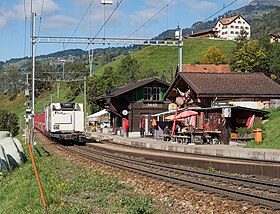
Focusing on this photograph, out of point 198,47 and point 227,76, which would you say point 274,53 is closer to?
point 198,47

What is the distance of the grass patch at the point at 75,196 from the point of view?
10.4 meters

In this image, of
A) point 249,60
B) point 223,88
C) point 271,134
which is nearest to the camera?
point 271,134

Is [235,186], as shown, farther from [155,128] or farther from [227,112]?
[155,128]

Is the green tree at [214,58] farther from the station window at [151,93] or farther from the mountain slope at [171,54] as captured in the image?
the station window at [151,93]

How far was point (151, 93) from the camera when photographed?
173 feet

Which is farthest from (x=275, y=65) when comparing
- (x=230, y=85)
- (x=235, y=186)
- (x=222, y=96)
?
(x=235, y=186)

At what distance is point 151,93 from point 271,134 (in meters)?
24.6

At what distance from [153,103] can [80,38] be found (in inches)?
560

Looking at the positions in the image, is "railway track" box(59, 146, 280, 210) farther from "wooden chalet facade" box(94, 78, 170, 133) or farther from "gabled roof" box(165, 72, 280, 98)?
"wooden chalet facade" box(94, 78, 170, 133)

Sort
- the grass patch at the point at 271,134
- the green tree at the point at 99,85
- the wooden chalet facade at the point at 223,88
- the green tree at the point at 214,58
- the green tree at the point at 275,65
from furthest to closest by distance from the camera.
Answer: the green tree at the point at 214,58
the green tree at the point at 275,65
the green tree at the point at 99,85
the wooden chalet facade at the point at 223,88
the grass patch at the point at 271,134

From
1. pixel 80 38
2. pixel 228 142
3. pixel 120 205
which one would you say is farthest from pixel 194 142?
pixel 120 205

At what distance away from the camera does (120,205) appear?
34.9 feet

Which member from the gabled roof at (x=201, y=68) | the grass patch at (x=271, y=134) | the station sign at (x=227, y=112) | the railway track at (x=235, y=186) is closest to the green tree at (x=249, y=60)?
the gabled roof at (x=201, y=68)

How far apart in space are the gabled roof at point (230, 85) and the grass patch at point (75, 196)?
2256cm
